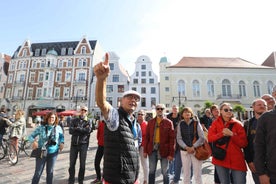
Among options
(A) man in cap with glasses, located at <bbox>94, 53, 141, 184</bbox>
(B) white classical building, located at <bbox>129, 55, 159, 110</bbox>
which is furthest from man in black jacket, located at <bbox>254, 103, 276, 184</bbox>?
(B) white classical building, located at <bbox>129, 55, 159, 110</bbox>

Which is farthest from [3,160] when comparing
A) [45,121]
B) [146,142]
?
[146,142]

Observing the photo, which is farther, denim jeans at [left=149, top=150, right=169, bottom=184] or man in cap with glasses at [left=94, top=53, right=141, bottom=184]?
denim jeans at [left=149, top=150, right=169, bottom=184]

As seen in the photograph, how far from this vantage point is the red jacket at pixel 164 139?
3.91 meters

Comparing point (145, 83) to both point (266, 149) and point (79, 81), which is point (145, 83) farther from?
point (266, 149)

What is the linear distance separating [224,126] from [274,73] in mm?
41332

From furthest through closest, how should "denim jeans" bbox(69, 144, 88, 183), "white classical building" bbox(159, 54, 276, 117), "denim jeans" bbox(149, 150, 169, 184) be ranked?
"white classical building" bbox(159, 54, 276, 117)
"denim jeans" bbox(69, 144, 88, 183)
"denim jeans" bbox(149, 150, 169, 184)

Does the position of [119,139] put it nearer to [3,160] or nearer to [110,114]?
[110,114]

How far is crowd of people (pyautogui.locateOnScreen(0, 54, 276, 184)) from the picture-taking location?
6.56 ft

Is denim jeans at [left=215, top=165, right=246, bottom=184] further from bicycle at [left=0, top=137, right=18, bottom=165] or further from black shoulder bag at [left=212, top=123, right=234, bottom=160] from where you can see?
bicycle at [left=0, top=137, right=18, bottom=165]

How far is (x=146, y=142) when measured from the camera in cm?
412

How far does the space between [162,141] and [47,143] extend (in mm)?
2494

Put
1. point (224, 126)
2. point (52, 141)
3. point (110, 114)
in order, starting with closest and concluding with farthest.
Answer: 1. point (110, 114)
2. point (224, 126)
3. point (52, 141)

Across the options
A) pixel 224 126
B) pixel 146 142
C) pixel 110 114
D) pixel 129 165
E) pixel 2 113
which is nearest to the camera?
pixel 110 114

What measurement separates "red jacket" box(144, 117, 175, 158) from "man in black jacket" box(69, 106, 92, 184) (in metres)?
1.52
